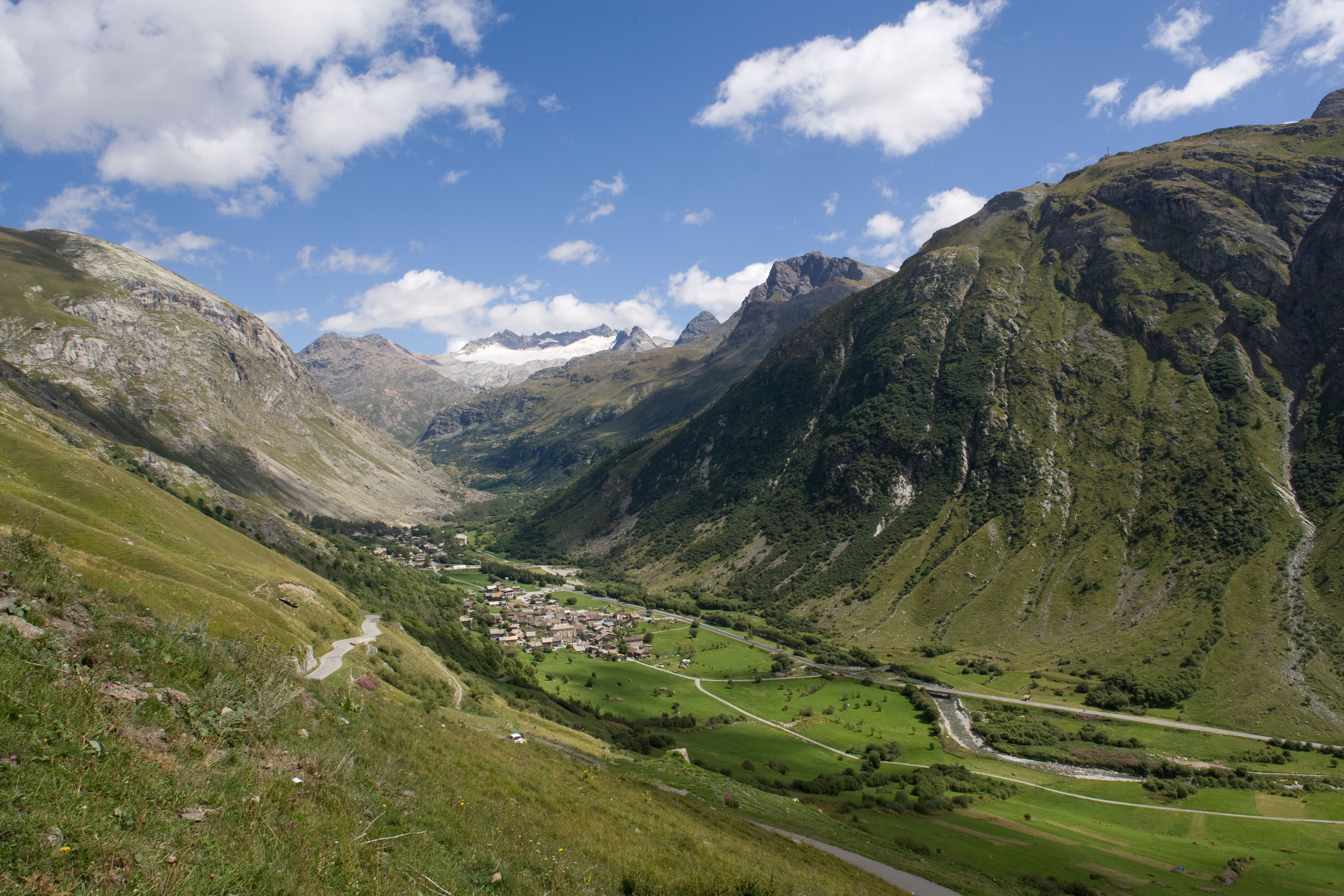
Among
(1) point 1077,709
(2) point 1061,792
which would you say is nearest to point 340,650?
(2) point 1061,792

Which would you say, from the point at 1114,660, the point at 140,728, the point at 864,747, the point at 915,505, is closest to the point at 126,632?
the point at 140,728

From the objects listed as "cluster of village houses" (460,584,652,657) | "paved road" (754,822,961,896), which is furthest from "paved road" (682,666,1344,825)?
"paved road" (754,822,961,896)

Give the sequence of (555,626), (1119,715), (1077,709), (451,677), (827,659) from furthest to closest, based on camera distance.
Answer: (555,626)
(827,659)
(1077,709)
(1119,715)
(451,677)

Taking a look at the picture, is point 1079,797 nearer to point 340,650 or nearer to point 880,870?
point 880,870

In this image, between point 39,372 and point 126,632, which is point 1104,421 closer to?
point 126,632

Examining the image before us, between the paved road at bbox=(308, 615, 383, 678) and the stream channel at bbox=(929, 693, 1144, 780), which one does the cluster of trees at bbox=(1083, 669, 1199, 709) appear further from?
the paved road at bbox=(308, 615, 383, 678)

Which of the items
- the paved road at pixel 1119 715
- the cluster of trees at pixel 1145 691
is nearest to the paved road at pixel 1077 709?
the paved road at pixel 1119 715

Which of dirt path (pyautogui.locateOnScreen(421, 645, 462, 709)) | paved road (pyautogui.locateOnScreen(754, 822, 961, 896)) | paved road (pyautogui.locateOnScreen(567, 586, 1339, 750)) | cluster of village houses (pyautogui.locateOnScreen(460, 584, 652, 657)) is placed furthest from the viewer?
cluster of village houses (pyautogui.locateOnScreen(460, 584, 652, 657))

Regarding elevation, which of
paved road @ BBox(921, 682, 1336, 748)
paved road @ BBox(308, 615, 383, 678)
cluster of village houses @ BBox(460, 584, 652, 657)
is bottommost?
cluster of village houses @ BBox(460, 584, 652, 657)
